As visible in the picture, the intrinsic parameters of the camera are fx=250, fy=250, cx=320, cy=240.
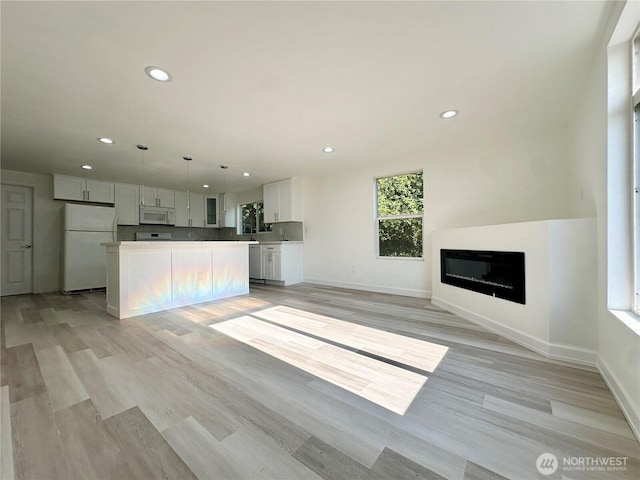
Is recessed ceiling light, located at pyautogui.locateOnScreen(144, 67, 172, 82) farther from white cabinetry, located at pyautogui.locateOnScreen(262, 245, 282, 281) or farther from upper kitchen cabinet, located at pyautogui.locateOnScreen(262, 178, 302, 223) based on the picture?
white cabinetry, located at pyautogui.locateOnScreen(262, 245, 282, 281)

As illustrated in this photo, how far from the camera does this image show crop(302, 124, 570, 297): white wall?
3.14 meters

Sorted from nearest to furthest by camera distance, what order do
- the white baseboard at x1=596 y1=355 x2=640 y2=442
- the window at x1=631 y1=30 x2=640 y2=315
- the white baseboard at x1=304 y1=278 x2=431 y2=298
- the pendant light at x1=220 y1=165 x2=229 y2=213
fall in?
the white baseboard at x1=596 y1=355 x2=640 y2=442 < the window at x1=631 y1=30 x2=640 y2=315 < the white baseboard at x1=304 y1=278 x2=431 y2=298 < the pendant light at x1=220 y1=165 x2=229 y2=213

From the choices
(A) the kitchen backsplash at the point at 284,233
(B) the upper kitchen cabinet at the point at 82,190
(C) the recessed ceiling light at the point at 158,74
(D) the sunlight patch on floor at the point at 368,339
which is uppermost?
(C) the recessed ceiling light at the point at 158,74

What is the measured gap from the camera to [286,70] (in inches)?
80.0

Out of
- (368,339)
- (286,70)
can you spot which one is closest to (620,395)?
(368,339)

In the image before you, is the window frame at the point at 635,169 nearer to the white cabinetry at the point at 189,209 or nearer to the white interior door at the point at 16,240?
the white cabinetry at the point at 189,209

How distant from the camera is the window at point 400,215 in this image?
14.0 ft

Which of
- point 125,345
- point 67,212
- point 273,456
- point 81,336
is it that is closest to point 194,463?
point 273,456

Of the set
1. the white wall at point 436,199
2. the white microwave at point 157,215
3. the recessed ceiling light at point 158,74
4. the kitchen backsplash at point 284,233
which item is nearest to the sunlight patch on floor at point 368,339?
the white wall at point 436,199

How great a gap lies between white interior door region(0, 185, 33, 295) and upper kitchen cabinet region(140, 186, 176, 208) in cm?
186

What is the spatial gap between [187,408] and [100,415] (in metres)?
0.46

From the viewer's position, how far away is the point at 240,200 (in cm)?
721

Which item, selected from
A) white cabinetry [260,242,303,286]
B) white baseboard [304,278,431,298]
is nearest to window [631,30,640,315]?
white baseboard [304,278,431,298]

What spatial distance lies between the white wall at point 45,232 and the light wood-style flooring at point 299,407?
328 cm
